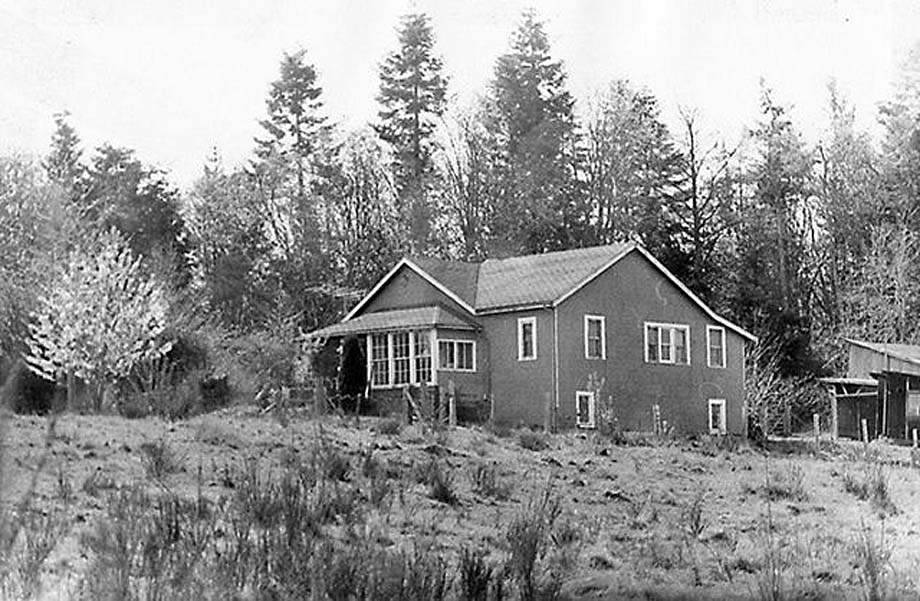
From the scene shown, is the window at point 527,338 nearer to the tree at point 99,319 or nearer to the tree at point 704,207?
the tree at point 704,207

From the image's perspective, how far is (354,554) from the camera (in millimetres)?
5707

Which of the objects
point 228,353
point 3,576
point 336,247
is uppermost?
point 336,247

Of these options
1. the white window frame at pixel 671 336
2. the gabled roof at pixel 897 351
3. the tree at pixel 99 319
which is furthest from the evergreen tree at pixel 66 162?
the gabled roof at pixel 897 351

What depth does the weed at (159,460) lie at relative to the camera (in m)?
7.73

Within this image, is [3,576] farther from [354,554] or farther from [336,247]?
[336,247]

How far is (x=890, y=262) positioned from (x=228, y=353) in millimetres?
12087

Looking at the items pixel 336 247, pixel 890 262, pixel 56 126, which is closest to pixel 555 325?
pixel 336 247

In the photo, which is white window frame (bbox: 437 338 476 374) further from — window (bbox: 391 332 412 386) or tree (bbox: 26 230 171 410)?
tree (bbox: 26 230 171 410)

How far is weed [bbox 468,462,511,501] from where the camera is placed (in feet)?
28.1

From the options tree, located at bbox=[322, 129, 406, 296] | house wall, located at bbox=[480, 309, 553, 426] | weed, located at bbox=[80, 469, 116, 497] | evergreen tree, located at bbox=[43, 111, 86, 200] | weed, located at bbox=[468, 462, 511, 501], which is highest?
evergreen tree, located at bbox=[43, 111, 86, 200]

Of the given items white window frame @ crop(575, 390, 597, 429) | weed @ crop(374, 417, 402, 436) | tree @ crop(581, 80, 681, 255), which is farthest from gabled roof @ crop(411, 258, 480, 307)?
weed @ crop(374, 417, 402, 436)

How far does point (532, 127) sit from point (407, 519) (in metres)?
7.46

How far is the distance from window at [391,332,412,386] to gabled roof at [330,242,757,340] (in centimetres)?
84

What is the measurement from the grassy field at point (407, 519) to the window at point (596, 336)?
9270 mm
